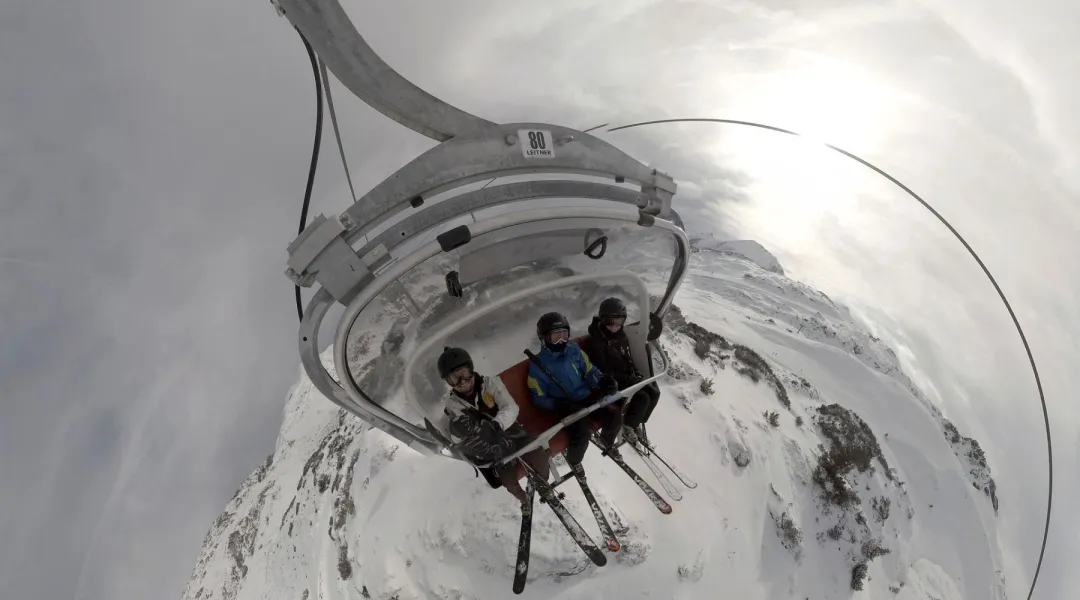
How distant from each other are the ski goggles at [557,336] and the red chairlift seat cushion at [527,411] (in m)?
0.75

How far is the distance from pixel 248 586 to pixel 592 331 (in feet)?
26.2

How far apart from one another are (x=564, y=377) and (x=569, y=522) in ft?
6.41

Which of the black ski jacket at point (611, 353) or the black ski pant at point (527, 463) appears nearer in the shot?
the black ski pant at point (527, 463)

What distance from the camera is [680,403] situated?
6.25 metres

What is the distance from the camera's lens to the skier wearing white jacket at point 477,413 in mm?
3027

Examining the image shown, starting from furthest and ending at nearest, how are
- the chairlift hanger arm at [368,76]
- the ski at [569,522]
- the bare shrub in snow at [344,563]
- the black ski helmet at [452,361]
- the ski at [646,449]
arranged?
1. the bare shrub in snow at [344,563]
2. the ski at [646,449]
3. the ski at [569,522]
4. the black ski helmet at [452,361]
5. the chairlift hanger arm at [368,76]

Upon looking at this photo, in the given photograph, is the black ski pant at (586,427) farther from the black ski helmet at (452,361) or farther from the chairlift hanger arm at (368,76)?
the chairlift hanger arm at (368,76)

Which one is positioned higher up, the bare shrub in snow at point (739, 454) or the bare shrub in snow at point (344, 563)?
the bare shrub in snow at point (739, 454)

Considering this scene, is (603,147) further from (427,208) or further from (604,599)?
(604,599)

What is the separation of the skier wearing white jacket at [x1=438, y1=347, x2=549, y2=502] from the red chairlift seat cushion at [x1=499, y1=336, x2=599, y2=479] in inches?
24.4

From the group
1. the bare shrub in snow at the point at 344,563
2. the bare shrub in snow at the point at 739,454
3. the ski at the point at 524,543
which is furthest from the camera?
the bare shrub in snow at the point at 344,563

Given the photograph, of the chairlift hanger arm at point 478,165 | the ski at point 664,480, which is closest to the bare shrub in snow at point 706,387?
the ski at point 664,480

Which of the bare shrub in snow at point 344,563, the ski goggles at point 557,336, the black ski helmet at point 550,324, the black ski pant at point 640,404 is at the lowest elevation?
the bare shrub in snow at point 344,563

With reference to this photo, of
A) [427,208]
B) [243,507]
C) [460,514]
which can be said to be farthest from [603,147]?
[243,507]
